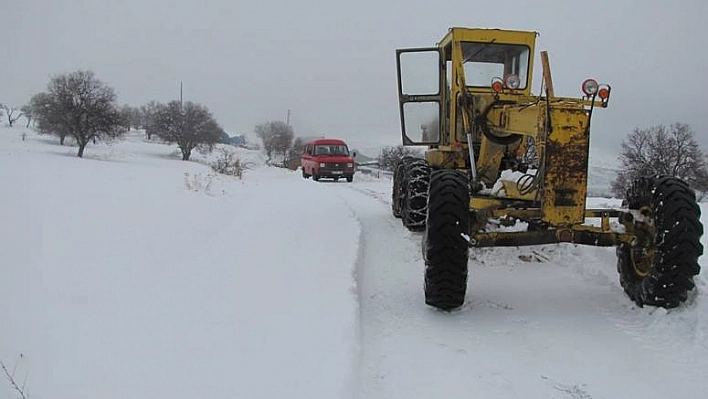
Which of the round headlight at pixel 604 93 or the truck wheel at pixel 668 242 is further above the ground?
the round headlight at pixel 604 93

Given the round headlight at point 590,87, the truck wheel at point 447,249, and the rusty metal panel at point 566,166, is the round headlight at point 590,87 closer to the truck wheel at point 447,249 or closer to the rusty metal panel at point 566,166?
the rusty metal panel at point 566,166

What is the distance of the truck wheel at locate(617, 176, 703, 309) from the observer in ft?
14.6

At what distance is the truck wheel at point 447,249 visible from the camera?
15.3 feet

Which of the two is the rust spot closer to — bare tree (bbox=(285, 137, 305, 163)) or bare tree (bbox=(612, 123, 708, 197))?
bare tree (bbox=(612, 123, 708, 197))

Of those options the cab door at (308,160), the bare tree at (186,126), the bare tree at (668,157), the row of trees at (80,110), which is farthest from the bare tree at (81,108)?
the bare tree at (668,157)

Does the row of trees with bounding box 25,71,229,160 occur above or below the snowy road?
above

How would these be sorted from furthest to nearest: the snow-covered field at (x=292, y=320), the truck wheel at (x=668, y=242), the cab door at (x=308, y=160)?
the cab door at (x=308, y=160) < the truck wheel at (x=668, y=242) < the snow-covered field at (x=292, y=320)

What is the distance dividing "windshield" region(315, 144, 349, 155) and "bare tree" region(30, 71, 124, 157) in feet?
96.7

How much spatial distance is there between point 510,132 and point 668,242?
1960 mm

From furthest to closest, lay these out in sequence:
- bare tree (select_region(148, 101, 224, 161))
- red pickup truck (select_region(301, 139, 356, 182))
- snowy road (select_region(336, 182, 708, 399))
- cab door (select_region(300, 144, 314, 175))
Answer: bare tree (select_region(148, 101, 224, 161)), cab door (select_region(300, 144, 314, 175)), red pickup truck (select_region(301, 139, 356, 182)), snowy road (select_region(336, 182, 708, 399))

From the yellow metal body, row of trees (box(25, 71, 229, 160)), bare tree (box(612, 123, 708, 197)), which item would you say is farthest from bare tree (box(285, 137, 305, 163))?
the yellow metal body

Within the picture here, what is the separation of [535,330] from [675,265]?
4.38 ft

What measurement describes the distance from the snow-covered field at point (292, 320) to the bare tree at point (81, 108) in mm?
43537

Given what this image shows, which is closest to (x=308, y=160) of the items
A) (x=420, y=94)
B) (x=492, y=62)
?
(x=420, y=94)
